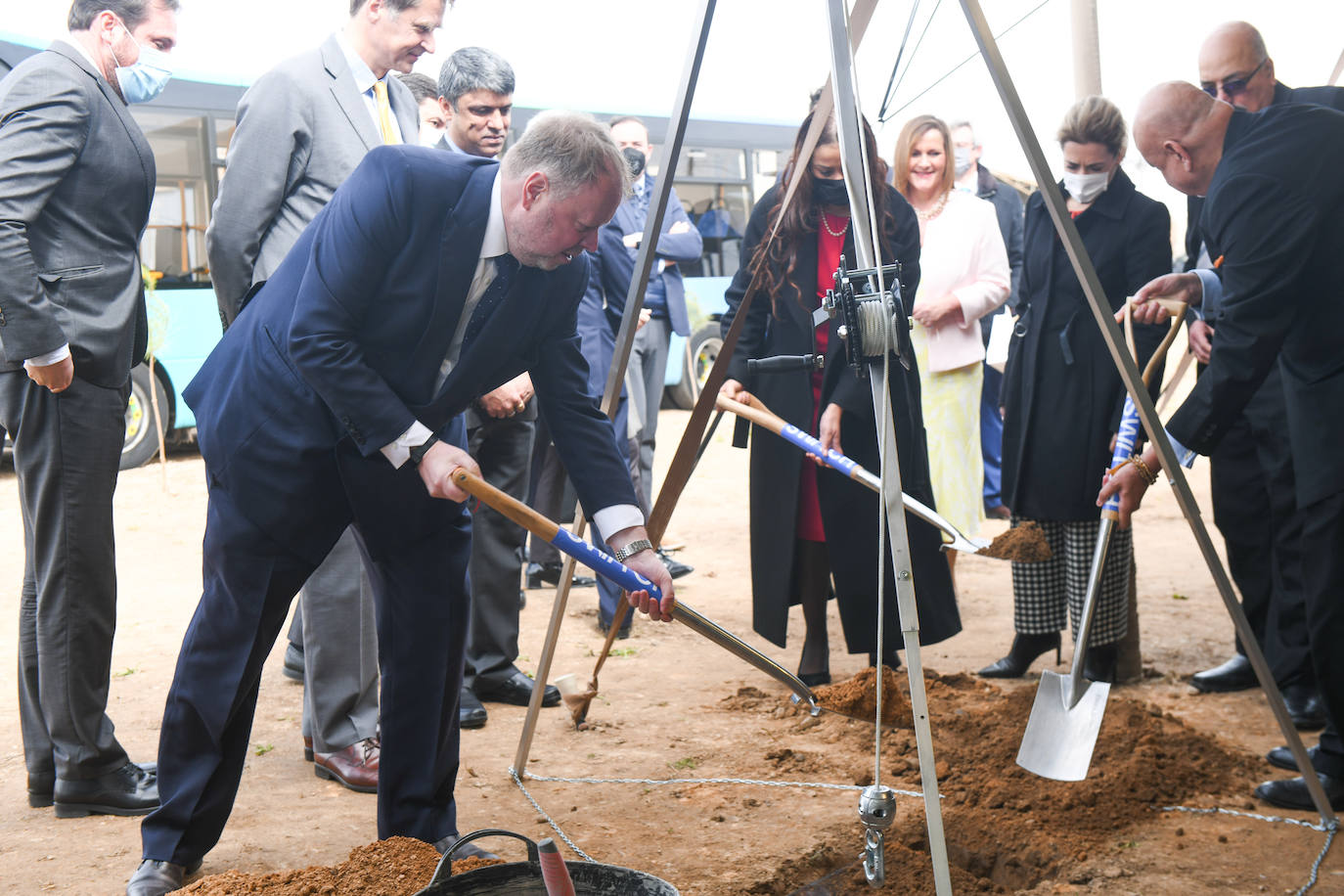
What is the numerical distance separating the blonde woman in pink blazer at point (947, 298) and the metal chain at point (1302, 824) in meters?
1.83

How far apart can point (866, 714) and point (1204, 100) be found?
75.2 inches

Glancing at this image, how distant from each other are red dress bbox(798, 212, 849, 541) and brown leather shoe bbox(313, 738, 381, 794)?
164 centimetres

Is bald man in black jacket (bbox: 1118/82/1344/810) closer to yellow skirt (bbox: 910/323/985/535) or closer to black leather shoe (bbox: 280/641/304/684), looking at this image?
yellow skirt (bbox: 910/323/985/535)

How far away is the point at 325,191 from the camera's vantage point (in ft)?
10.7

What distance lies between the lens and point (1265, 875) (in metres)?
2.69

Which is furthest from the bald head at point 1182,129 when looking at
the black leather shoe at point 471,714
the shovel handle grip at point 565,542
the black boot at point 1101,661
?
the black leather shoe at point 471,714

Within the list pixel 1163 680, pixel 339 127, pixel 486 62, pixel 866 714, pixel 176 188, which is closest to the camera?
pixel 339 127

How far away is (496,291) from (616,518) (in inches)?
23.4

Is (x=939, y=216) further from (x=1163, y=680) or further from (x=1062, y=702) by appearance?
(x=1062, y=702)

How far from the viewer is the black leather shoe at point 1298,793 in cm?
305

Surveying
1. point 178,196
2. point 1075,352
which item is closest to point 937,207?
point 1075,352

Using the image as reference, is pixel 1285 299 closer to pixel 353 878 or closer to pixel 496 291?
pixel 496 291

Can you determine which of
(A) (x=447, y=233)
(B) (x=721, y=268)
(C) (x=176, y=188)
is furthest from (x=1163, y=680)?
(B) (x=721, y=268)

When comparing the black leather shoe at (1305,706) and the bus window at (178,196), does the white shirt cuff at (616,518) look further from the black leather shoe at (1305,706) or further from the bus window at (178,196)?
the bus window at (178,196)
